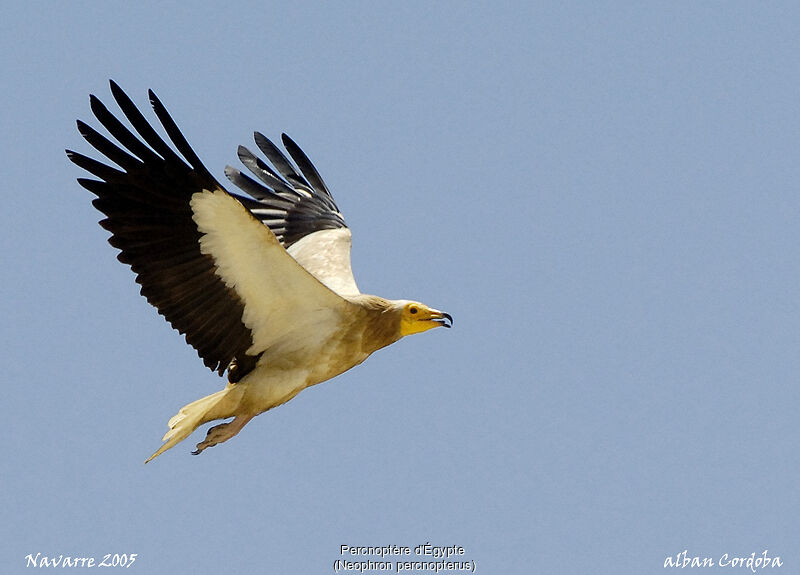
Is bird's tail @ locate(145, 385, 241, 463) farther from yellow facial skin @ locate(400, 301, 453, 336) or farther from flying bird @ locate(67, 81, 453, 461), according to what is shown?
yellow facial skin @ locate(400, 301, 453, 336)

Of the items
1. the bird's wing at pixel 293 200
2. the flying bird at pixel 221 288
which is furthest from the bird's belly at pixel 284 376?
the bird's wing at pixel 293 200

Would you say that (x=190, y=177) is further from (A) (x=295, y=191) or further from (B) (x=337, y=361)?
(A) (x=295, y=191)

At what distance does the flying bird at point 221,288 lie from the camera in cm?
903

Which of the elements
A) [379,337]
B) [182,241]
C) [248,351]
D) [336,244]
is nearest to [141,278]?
[182,241]

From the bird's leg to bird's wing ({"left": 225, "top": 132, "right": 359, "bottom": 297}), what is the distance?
2.24 metres

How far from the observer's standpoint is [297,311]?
9.73m

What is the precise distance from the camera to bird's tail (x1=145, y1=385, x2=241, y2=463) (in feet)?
31.2

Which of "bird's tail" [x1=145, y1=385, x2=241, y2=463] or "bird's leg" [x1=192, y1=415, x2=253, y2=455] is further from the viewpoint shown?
"bird's leg" [x1=192, y1=415, x2=253, y2=455]

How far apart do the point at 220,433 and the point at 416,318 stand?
64.6 inches

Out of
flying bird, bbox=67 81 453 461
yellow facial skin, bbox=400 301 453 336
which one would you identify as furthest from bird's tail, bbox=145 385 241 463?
yellow facial skin, bbox=400 301 453 336

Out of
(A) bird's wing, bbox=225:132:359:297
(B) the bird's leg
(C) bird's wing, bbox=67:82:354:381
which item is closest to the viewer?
(C) bird's wing, bbox=67:82:354:381

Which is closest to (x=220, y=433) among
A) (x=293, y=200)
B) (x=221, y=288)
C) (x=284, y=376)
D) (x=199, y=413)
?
(x=199, y=413)

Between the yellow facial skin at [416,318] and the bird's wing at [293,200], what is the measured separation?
1725 mm

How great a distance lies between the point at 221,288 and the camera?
9.53 m
